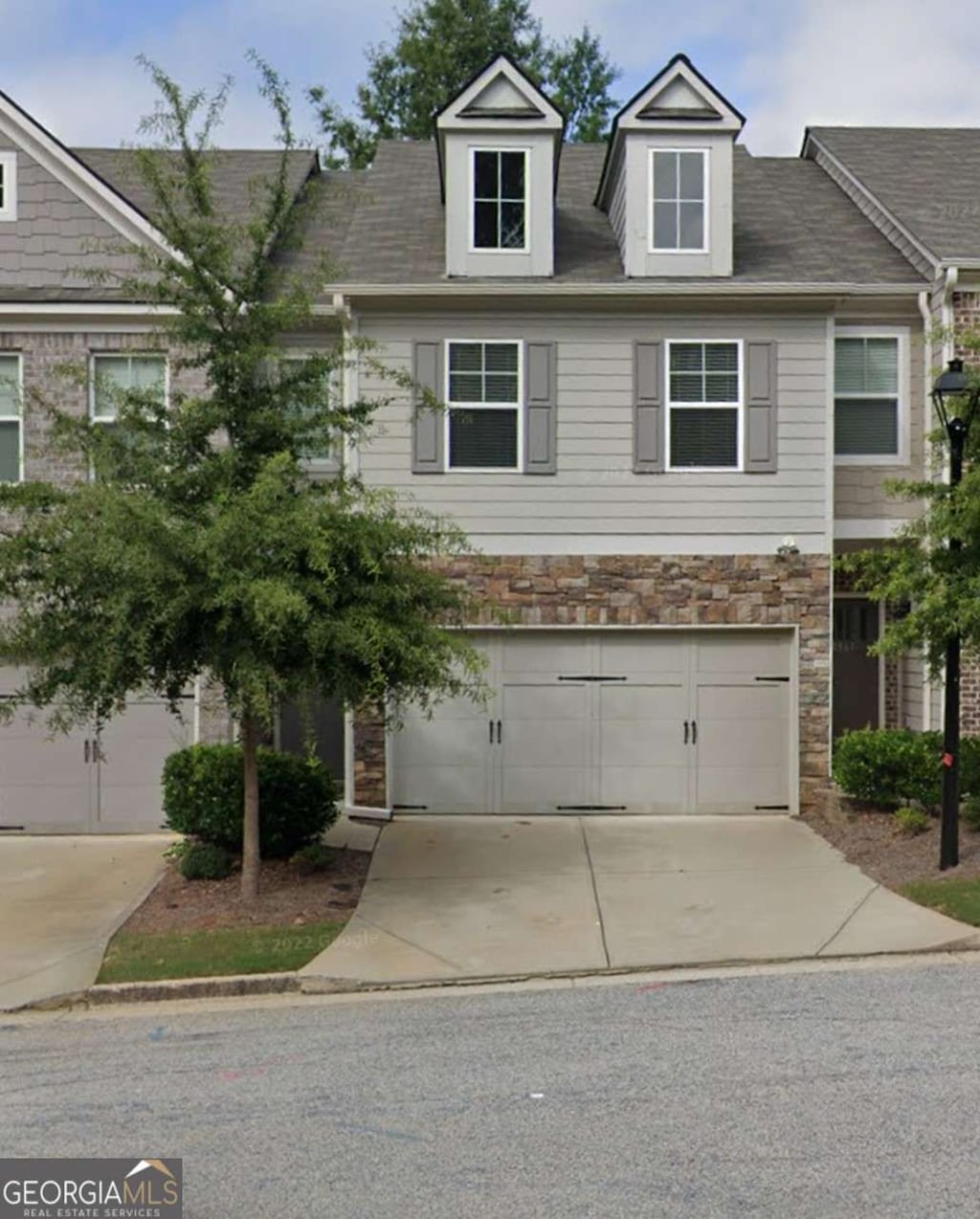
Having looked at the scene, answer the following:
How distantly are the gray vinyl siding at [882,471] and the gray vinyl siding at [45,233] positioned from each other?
9058 mm

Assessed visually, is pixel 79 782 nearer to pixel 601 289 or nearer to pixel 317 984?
pixel 317 984

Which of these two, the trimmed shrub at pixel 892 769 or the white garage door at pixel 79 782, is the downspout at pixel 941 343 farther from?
the white garage door at pixel 79 782

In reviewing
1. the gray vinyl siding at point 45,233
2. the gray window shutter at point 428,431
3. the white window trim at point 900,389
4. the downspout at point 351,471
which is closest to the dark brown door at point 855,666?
the white window trim at point 900,389

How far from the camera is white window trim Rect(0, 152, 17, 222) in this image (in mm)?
13398

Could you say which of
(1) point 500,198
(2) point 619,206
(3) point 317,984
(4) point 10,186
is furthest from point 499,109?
(3) point 317,984

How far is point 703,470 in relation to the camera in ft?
44.0

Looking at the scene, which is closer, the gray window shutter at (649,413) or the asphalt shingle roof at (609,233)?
the gray window shutter at (649,413)

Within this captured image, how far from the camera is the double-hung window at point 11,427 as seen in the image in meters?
13.4

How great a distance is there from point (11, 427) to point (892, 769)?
10.8 meters

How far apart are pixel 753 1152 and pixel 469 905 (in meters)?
5.00

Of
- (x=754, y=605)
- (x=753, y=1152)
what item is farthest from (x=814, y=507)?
(x=753, y=1152)

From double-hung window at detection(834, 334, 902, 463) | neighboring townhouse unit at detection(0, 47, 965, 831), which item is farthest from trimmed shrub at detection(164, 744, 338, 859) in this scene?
double-hung window at detection(834, 334, 902, 463)

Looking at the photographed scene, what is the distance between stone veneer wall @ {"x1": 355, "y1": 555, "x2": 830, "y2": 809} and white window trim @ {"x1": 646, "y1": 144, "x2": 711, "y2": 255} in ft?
12.0

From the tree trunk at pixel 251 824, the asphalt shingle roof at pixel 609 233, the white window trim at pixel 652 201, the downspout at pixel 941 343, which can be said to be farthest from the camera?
the asphalt shingle roof at pixel 609 233
